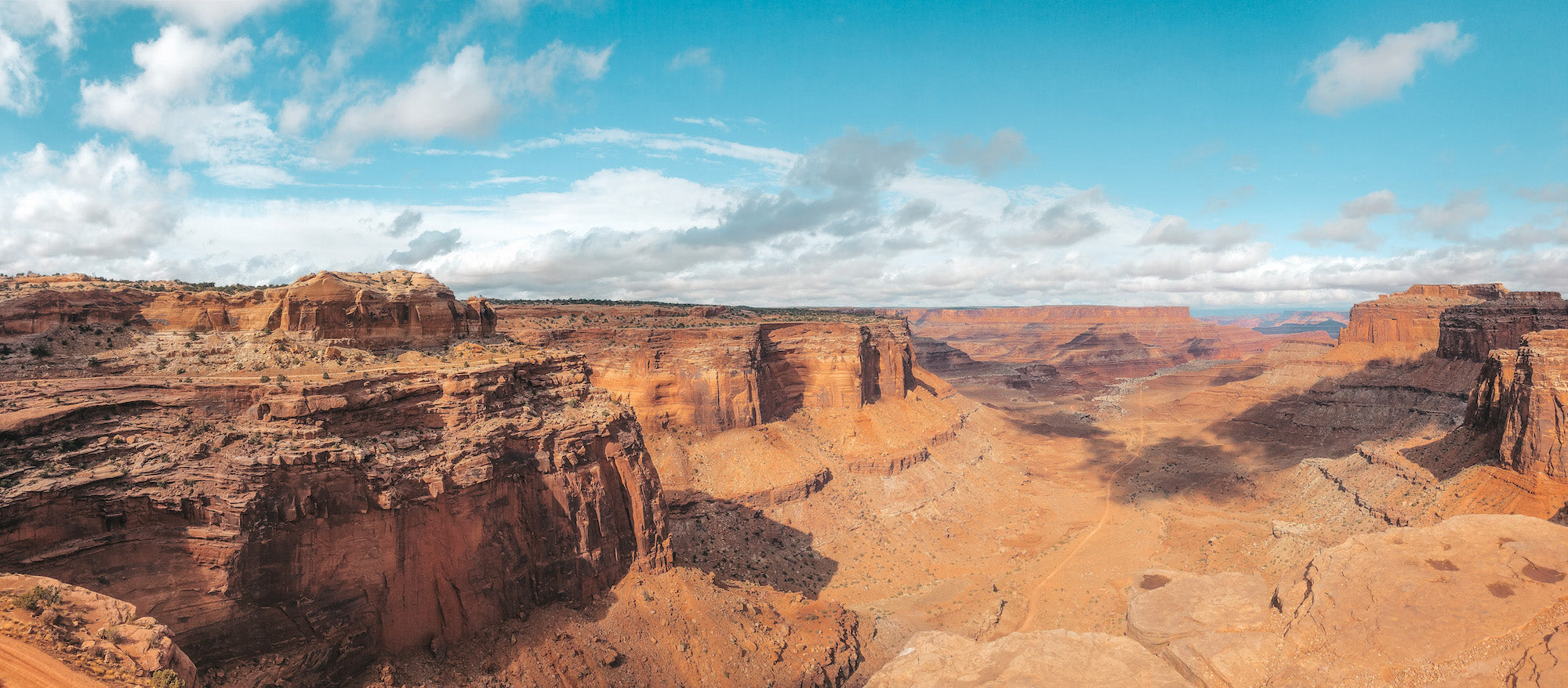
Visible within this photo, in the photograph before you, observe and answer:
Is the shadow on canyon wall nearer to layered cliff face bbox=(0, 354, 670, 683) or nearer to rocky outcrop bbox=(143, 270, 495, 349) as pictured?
layered cliff face bbox=(0, 354, 670, 683)

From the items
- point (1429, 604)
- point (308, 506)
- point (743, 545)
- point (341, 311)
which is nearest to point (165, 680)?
point (308, 506)

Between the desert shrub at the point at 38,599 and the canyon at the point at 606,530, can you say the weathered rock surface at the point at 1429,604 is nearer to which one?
the canyon at the point at 606,530

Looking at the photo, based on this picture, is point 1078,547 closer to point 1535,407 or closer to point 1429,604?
point 1535,407

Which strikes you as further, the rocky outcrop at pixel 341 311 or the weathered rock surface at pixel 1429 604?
the rocky outcrop at pixel 341 311

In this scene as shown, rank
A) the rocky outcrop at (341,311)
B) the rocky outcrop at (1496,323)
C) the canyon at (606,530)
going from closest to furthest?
the canyon at (606,530), the rocky outcrop at (341,311), the rocky outcrop at (1496,323)

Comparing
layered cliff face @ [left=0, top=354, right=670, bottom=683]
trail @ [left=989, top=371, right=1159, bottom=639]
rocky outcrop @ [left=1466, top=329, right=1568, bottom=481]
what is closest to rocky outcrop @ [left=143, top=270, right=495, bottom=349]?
layered cliff face @ [left=0, top=354, right=670, bottom=683]

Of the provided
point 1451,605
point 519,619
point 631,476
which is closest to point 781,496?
point 631,476

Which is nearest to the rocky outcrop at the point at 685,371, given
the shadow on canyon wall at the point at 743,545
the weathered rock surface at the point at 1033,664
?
the shadow on canyon wall at the point at 743,545
